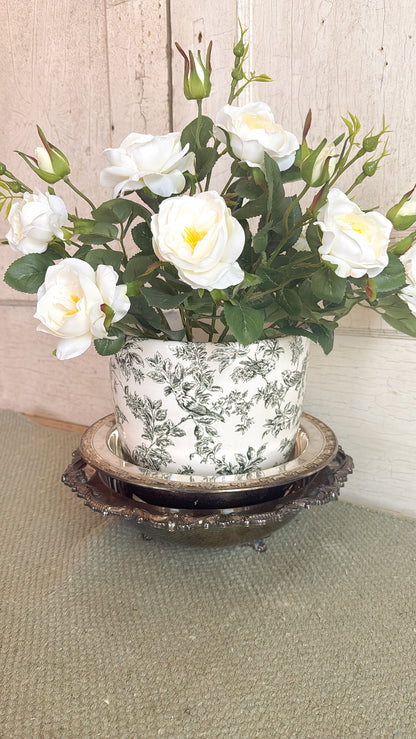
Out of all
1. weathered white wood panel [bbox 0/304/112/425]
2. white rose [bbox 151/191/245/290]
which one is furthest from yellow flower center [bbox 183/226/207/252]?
weathered white wood panel [bbox 0/304/112/425]

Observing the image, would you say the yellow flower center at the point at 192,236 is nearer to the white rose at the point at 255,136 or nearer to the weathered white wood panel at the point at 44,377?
the white rose at the point at 255,136

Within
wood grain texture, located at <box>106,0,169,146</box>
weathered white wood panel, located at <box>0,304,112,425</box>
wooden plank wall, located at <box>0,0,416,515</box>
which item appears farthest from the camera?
weathered white wood panel, located at <box>0,304,112,425</box>

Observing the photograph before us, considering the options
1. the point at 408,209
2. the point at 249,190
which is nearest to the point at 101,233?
the point at 249,190

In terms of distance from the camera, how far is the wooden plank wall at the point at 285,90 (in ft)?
1.89

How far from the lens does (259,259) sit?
423mm

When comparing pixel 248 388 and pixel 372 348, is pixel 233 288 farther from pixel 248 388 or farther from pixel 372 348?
pixel 372 348

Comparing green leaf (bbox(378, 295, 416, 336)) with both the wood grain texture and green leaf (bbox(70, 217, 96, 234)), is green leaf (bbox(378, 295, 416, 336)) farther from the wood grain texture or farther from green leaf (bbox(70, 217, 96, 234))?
the wood grain texture

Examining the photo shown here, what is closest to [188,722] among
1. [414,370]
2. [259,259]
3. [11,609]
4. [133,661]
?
[133,661]

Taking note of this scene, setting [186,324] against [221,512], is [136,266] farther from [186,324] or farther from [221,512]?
[221,512]

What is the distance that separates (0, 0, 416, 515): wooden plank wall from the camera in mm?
575

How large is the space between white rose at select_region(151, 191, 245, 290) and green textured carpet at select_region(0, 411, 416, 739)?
0.85 ft

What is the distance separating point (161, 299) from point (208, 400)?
0.09 m

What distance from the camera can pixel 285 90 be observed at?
24.7 inches

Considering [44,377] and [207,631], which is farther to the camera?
[44,377]
